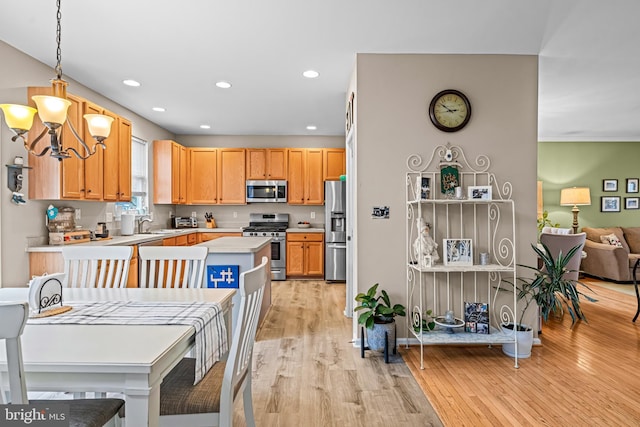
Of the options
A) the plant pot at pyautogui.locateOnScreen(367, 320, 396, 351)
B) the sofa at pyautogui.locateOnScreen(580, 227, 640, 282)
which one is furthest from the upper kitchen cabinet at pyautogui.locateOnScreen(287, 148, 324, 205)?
the sofa at pyautogui.locateOnScreen(580, 227, 640, 282)

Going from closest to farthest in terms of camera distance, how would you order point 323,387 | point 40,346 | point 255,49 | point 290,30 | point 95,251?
point 40,346 → point 95,251 → point 323,387 → point 290,30 → point 255,49

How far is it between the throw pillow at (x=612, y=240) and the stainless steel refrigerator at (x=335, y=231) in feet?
14.3

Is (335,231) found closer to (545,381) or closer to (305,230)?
(305,230)

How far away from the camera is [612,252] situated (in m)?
6.00

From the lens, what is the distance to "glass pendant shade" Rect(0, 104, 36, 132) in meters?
1.89

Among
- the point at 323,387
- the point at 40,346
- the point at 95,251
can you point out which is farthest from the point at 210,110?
the point at 40,346

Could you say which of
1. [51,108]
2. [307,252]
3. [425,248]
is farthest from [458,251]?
Result: [307,252]

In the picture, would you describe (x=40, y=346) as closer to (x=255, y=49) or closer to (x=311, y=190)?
(x=255, y=49)

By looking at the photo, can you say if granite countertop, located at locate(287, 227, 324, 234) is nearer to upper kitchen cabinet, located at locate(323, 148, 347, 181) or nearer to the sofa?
upper kitchen cabinet, located at locate(323, 148, 347, 181)

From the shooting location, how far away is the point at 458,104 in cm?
336

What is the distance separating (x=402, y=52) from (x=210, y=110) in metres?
2.94

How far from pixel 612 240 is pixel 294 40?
6.24 metres

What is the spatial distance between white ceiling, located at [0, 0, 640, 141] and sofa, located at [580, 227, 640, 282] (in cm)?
255

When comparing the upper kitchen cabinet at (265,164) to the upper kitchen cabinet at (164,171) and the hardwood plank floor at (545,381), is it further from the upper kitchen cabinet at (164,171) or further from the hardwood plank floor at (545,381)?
the hardwood plank floor at (545,381)
